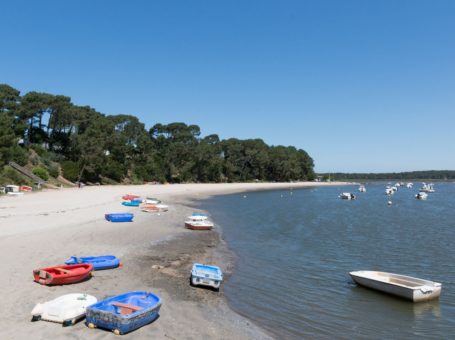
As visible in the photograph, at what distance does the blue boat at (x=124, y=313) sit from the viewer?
10.3 m

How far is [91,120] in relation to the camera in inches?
3413

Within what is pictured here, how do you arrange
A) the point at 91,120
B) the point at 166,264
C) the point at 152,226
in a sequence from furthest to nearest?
the point at 91,120
the point at 152,226
the point at 166,264

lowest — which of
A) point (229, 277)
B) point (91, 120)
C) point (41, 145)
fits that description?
point (229, 277)

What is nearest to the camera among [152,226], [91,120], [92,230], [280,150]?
[92,230]

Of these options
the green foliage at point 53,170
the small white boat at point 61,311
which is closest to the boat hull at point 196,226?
the small white boat at point 61,311

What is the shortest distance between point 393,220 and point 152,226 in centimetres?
2861

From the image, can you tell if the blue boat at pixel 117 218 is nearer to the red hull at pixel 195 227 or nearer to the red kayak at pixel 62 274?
the red hull at pixel 195 227

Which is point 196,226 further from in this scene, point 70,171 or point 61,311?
point 70,171

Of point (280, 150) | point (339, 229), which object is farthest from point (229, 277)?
point (280, 150)

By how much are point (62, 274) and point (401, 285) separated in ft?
43.2

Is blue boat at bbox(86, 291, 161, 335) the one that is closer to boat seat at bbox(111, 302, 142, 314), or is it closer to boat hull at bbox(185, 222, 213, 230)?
boat seat at bbox(111, 302, 142, 314)

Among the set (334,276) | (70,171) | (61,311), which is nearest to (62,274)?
(61,311)

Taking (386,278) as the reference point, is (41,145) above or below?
above

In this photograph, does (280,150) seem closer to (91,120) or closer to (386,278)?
(91,120)
